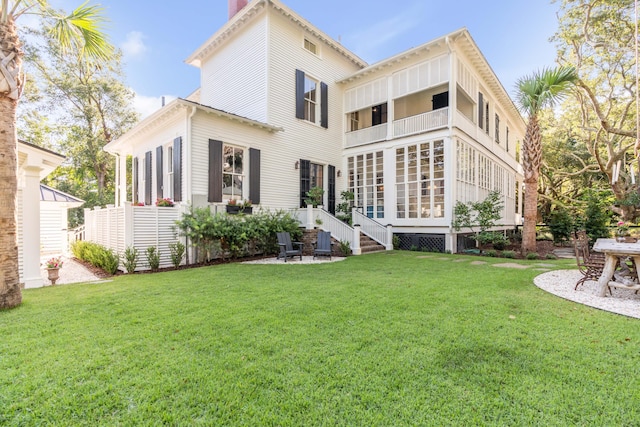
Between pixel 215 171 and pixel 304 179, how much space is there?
3.96 m

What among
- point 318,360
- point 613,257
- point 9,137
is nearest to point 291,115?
point 9,137

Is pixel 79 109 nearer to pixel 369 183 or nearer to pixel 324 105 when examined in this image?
pixel 324 105

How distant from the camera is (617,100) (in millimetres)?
16234

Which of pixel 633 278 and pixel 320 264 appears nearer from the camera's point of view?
pixel 633 278

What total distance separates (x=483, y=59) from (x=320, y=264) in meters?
11.4

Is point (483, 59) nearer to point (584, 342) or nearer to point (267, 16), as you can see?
point (267, 16)

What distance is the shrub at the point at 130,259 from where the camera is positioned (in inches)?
299

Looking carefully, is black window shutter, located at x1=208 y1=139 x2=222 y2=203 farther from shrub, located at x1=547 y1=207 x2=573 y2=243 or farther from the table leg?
shrub, located at x1=547 y1=207 x2=573 y2=243

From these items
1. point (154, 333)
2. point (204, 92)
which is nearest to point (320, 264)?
point (154, 333)

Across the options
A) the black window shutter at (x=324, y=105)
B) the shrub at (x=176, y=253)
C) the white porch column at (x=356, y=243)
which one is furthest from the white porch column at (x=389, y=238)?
the shrub at (x=176, y=253)

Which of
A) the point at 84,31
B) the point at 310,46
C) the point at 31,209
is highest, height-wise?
the point at 310,46

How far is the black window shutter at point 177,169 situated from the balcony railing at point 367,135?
7554 millimetres

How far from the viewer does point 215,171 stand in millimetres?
9953

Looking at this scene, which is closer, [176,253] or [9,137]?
[9,137]
